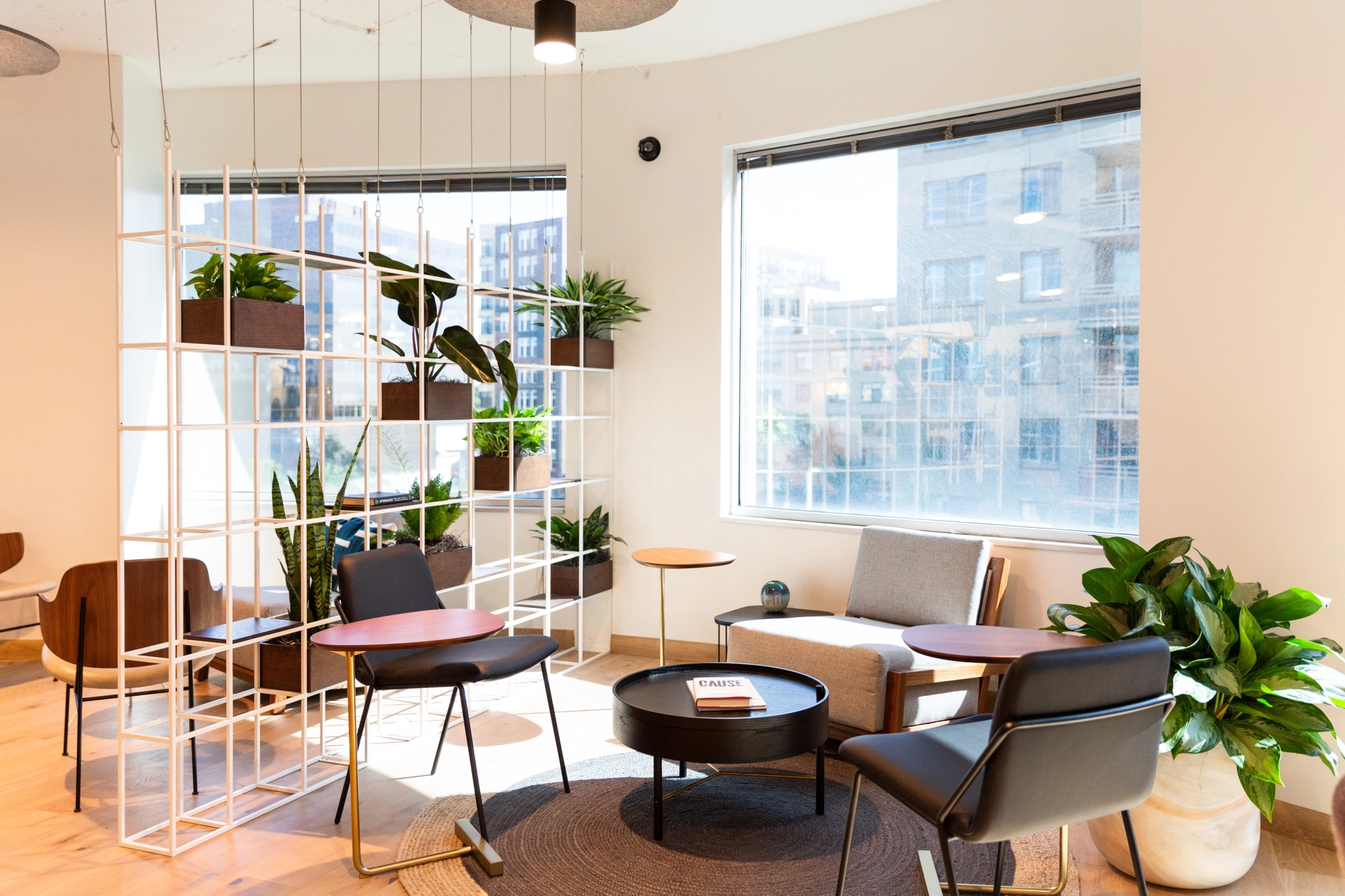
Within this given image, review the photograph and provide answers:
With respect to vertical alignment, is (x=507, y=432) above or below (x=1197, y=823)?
above

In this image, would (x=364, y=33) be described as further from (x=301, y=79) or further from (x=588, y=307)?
(x=588, y=307)

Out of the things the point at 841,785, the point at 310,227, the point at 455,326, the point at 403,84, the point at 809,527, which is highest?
the point at 403,84

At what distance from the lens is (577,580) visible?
5.12 meters

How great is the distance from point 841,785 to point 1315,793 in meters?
1.55

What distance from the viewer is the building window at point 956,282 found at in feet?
15.1

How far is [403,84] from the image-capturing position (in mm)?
5707

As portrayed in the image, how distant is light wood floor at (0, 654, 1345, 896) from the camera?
2.80 meters

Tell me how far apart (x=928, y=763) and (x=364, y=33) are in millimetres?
4616

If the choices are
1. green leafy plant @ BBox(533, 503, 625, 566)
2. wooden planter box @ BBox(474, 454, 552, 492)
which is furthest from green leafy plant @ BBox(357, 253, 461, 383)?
green leafy plant @ BBox(533, 503, 625, 566)

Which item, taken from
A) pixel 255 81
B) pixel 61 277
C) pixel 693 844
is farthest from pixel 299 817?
pixel 255 81

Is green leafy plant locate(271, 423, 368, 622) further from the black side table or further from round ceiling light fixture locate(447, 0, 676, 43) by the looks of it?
the black side table

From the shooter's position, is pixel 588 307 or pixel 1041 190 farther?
pixel 588 307

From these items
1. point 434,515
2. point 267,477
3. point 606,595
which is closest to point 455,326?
point 434,515

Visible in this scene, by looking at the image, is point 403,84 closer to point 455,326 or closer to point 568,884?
point 455,326
